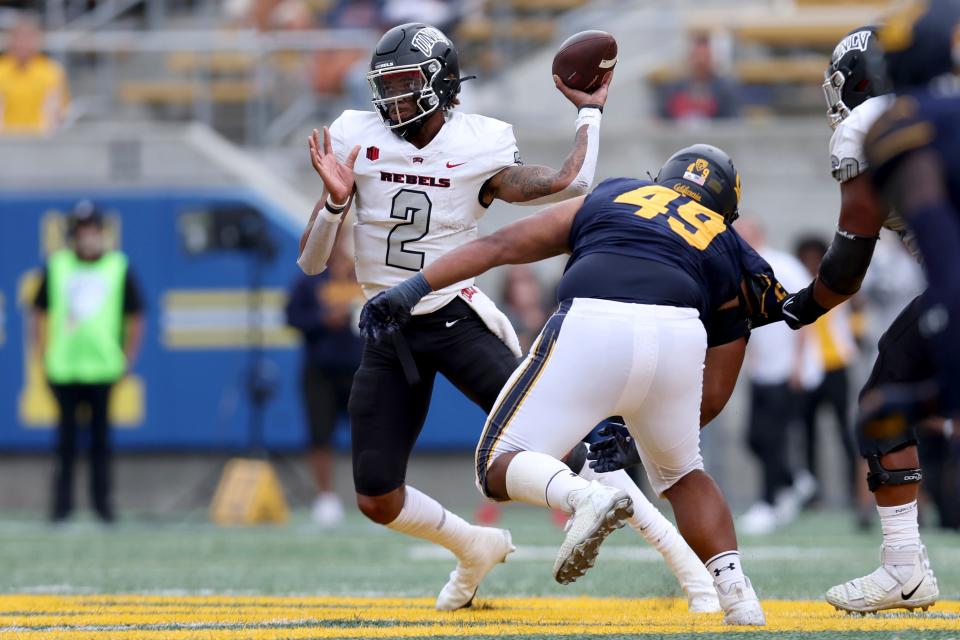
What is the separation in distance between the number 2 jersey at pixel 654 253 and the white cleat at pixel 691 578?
0.85m

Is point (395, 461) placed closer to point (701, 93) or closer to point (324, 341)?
point (324, 341)

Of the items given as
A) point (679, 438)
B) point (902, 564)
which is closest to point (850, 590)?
point (902, 564)

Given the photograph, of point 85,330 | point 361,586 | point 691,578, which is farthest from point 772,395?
point 691,578

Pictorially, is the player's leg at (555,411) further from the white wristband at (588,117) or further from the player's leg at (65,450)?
the player's leg at (65,450)

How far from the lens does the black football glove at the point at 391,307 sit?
4730 millimetres

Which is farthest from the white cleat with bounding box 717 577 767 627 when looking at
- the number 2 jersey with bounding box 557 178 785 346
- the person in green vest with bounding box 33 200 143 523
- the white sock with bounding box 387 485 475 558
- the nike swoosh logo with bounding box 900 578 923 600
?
the person in green vest with bounding box 33 200 143 523

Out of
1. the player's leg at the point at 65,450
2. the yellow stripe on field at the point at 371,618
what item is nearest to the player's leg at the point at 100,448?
the player's leg at the point at 65,450

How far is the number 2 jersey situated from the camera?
4.71 meters

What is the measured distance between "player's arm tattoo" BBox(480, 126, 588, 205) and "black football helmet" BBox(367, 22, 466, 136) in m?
0.32

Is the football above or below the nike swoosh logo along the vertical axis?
above

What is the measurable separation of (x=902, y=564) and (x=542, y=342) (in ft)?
4.70

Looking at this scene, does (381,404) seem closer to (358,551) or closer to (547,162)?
(358,551)

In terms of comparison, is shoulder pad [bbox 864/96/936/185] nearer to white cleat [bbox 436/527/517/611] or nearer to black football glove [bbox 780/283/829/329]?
black football glove [bbox 780/283/829/329]

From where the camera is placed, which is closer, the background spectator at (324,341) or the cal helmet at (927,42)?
the cal helmet at (927,42)
